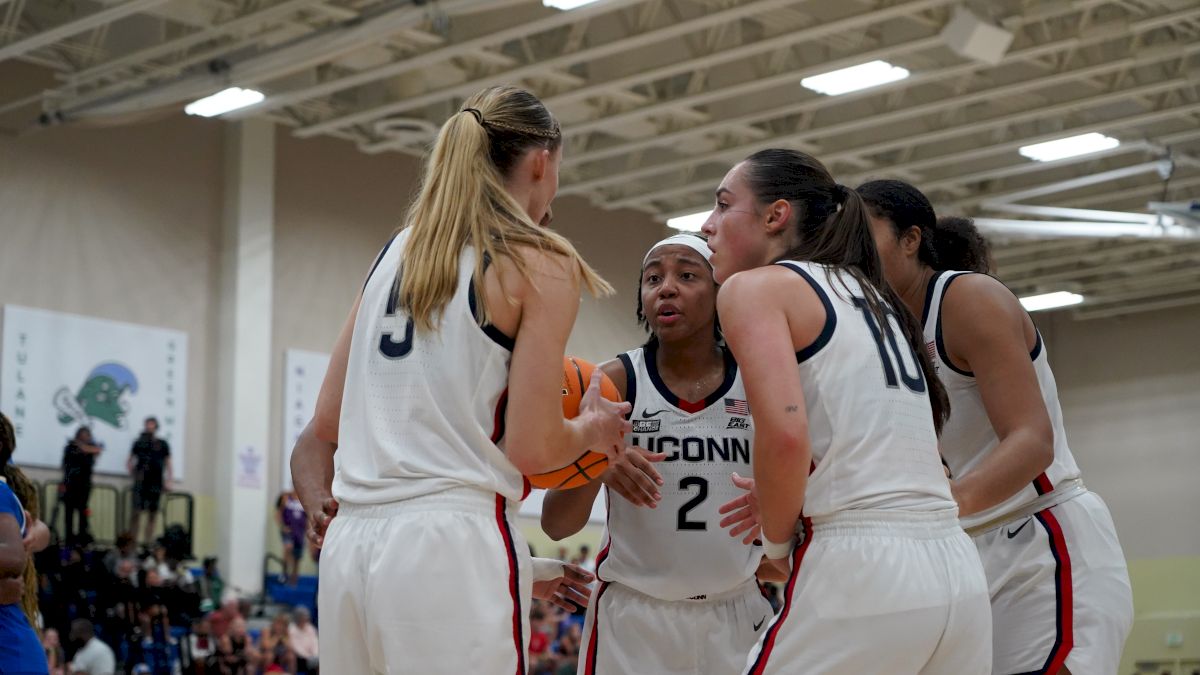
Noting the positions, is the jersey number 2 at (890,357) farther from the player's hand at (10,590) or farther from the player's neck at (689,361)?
the player's hand at (10,590)

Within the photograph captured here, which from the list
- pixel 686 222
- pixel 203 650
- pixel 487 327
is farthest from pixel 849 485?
pixel 686 222

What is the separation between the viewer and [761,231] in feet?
11.6

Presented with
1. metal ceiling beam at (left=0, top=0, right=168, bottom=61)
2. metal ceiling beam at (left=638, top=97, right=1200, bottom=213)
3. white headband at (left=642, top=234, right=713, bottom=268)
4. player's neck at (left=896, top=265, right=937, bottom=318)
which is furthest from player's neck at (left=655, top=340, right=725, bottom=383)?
metal ceiling beam at (left=638, top=97, right=1200, bottom=213)

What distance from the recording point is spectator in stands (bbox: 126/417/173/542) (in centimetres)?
1744

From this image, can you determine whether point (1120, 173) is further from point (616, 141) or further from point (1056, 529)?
point (1056, 529)

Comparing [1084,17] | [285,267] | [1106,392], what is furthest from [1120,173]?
[285,267]

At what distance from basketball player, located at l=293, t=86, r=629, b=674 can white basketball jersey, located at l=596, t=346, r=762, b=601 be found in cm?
90

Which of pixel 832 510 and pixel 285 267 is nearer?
pixel 832 510

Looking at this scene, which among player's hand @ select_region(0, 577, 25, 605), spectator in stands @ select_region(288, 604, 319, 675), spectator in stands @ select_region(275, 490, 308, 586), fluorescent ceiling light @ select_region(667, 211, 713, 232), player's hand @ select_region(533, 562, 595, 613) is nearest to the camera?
player's hand @ select_region(533, 562, 595, 613)

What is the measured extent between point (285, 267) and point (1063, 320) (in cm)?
1651

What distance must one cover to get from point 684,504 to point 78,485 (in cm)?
1364

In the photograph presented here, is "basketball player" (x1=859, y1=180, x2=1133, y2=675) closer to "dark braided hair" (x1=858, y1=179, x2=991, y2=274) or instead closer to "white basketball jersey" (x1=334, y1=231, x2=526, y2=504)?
"dark braided hair" (x1=858, y1=179, x2=991, y2=274)

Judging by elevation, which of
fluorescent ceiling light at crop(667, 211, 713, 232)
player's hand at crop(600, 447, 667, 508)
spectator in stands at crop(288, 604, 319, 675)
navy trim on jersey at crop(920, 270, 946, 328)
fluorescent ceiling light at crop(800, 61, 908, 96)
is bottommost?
spectator in stands at crop(288, 604, 319, 675)

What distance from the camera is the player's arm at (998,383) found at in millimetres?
3584
